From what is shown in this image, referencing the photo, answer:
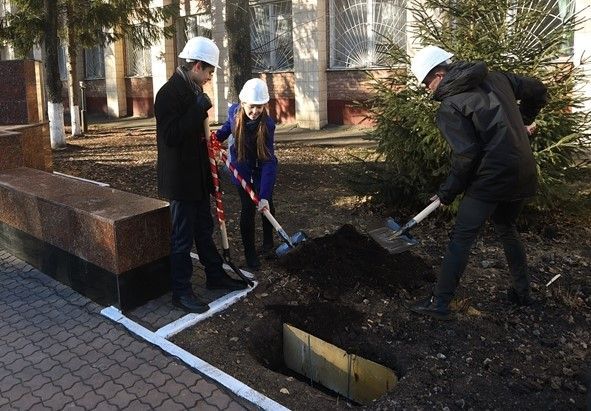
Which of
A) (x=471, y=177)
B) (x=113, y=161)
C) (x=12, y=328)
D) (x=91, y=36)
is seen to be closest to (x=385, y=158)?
(x=471, y=177)

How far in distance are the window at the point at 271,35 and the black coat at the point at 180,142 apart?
45.9ft

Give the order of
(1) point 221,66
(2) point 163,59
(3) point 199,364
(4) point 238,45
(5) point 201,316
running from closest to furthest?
1. (3) point 199,364
2. (5) point 201,316
3. (4) point 238,45
4. (1) point 221,66
5. (2) point 163,59

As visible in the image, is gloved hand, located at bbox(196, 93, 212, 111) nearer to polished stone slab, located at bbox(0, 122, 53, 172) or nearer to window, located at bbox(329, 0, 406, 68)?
polished stone slab, located at bbox(0, 122, 53, 172)

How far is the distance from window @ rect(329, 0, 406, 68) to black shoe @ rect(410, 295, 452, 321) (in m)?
12.1

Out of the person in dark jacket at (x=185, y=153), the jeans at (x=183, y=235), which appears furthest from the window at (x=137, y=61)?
the person in dark jacket at (x=185, y=153)

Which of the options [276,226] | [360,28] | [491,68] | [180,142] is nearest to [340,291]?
[276,226]

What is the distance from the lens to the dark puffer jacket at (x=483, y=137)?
3.79 metres

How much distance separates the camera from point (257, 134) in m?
5.00

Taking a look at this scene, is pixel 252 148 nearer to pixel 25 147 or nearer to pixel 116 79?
pixel 25 147

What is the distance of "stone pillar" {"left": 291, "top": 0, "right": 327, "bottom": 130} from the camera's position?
16.3 metres

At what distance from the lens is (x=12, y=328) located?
4293 millimetres

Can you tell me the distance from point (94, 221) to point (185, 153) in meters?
0.88

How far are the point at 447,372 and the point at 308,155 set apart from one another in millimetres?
8907

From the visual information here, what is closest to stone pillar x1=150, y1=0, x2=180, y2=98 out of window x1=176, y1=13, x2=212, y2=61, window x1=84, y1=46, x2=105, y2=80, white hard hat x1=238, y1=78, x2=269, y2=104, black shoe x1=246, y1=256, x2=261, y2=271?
window x1=176, y1=13, x2=212, y2=61
